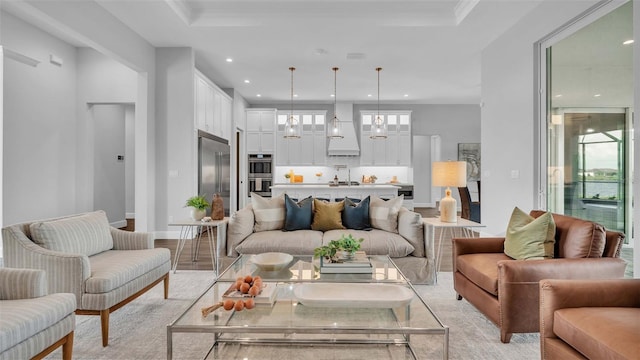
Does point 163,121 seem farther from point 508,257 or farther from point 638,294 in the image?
point 638,294

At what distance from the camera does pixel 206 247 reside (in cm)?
507

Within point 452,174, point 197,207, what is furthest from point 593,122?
point 197,207

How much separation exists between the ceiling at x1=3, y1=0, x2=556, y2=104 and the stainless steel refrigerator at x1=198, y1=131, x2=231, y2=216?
1.41 meters

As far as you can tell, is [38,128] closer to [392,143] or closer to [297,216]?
[297,216]

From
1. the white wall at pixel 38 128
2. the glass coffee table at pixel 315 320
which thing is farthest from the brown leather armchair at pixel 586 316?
the white wall at pixel 38 128

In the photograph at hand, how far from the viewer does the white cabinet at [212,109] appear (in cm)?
598

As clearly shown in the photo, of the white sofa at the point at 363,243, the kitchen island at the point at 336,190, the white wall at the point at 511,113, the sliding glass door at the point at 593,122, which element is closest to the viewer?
the sliding glass door at the point at 593,122

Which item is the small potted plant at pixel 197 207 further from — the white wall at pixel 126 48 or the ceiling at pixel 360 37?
the ceiling at pixel 360 37

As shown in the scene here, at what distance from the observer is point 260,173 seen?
30.5 ft

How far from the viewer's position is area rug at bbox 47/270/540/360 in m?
2.06

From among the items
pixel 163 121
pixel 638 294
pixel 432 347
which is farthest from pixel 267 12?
pixel 638 294

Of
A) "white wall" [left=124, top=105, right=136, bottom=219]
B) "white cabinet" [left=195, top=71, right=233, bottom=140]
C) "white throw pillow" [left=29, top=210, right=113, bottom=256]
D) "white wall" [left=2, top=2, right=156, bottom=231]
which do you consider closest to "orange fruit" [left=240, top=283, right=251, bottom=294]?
"white throw pillow" [left=29, top=210, right=113, bottom=256]

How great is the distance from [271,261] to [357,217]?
4.89 feet

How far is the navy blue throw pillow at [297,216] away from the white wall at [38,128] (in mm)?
3777
